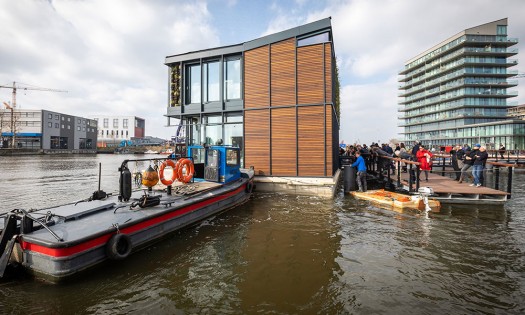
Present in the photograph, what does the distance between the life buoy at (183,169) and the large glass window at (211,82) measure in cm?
810

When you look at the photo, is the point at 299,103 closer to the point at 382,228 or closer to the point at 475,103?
the point at 382,228

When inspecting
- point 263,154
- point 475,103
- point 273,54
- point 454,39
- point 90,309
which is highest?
point 454,39

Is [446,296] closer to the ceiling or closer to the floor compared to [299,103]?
closer to the floor

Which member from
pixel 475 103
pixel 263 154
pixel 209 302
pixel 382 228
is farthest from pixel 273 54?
pixel 475 103

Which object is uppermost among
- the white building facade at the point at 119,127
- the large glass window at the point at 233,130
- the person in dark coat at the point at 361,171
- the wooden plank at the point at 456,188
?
the white building facade at the point at 119,127

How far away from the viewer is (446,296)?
4473 mm

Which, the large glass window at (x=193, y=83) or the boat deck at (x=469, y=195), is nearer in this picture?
the boat deck at (x=469, y=195)

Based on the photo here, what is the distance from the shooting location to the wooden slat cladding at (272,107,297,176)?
47.1 feet

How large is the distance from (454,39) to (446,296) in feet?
283

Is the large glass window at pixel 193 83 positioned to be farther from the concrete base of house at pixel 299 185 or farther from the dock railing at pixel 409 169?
the dock railing at pixel 409 169

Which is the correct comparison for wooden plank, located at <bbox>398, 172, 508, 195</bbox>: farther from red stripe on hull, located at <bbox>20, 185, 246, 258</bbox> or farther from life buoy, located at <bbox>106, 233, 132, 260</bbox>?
life buoy, located at <bbox>106, 233, 132, 260</bbox>

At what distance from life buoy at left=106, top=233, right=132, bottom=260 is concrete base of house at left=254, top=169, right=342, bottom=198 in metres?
9.29

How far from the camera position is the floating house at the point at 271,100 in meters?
13.8

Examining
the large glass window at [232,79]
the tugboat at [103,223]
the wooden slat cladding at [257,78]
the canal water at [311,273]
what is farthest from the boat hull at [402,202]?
the large glass window at [232,79]
